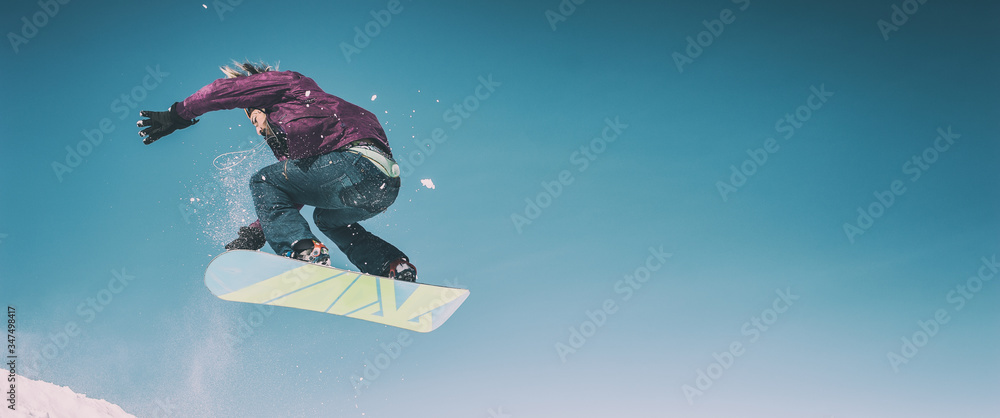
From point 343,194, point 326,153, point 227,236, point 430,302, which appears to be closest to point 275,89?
point 326,153

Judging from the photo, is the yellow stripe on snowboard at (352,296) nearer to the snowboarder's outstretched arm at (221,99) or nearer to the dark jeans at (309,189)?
the dark jeans at (309,189)

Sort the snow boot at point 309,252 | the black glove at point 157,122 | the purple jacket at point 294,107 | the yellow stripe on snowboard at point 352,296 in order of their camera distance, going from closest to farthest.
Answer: the snow boot at point 309,252
the purple jacket at point 294,107
the black glove at point 157,122
the yellow stripe on snowboard at point 352,296

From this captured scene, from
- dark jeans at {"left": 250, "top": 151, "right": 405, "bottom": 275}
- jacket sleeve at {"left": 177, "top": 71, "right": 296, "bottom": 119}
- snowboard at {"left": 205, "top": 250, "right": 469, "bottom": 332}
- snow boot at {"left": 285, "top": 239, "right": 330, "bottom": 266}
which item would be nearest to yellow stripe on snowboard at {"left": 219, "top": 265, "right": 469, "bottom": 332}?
snowboard at {"left": 205, "top": 250, "right": 469, "bottom": 332}

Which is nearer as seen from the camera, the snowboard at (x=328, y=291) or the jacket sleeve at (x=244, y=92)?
the jacket sleeve at (x=244, y=92)

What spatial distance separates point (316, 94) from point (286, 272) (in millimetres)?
1592

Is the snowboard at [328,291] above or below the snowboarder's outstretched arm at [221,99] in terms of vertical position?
below

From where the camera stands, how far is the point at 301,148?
4434 mm

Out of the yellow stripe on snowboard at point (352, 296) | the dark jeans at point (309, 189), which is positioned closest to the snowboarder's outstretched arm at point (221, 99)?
the dark jeans at point (309, 189)

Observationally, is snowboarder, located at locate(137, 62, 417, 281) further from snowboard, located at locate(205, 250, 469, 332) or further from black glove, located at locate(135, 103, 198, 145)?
snowboard, located at locate(205, 250, 469, 332)

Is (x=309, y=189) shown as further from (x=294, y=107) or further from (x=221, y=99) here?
(x=221, y=99)

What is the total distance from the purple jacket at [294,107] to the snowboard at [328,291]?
1019mm

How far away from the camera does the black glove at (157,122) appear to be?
4.68m

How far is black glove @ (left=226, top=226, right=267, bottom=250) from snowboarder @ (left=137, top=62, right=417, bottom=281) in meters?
0.71

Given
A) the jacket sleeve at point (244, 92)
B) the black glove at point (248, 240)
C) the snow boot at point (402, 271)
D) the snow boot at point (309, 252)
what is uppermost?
the jacket sleeve at point (244, 92)
